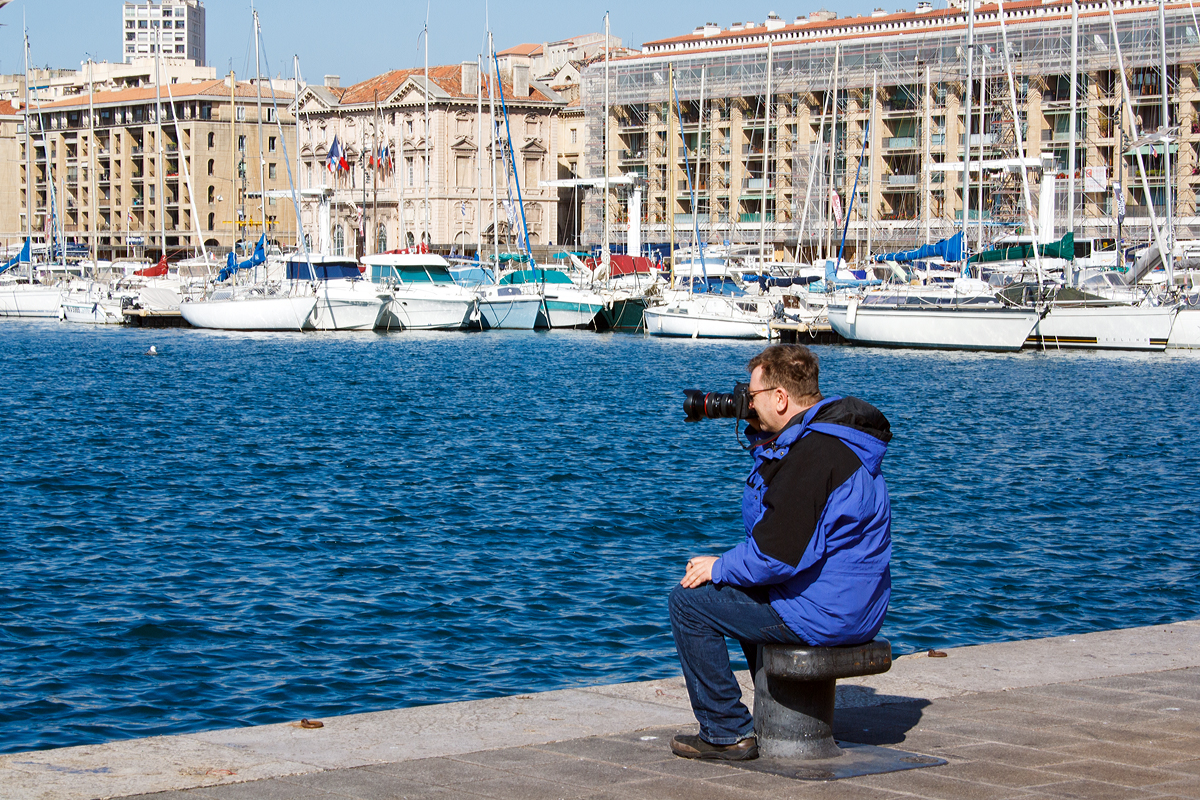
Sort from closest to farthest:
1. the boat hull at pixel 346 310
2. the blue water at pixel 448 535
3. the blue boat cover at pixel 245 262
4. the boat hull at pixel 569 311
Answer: the blue water at pixel 448 535, the boat hull at pixel 346 310, the boat hull at pixel 569 311, the blue boat cover at pixel 245 262

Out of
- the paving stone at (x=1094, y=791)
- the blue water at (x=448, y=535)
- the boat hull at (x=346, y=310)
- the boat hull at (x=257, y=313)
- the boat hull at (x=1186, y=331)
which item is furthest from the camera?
the boat hull at (x=346, y=310)

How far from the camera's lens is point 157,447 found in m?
23.5

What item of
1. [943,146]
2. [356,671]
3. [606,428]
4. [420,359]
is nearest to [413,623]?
[356,671]

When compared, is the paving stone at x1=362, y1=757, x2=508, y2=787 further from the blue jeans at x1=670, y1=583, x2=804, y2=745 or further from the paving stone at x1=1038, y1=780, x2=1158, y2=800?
the paving stone at x1=1038, y1=780, x2=1158, y2=800

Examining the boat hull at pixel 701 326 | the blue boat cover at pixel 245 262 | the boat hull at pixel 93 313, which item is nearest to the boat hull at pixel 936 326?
the boat hull at pixel 701 326

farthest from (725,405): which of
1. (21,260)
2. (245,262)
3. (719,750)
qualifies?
(21,260)

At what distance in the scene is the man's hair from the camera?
5488 mm

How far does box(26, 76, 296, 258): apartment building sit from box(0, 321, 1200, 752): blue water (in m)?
87.0

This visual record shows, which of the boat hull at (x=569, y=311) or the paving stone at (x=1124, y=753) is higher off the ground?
the boat hull at (x=569, y=311)

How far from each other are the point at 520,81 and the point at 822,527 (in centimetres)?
10317

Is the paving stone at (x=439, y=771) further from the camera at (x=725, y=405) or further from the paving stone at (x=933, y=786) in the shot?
the camera at (x=725, y=405)

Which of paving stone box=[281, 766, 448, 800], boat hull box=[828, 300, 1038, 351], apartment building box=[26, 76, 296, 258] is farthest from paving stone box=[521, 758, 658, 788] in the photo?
apartment building box=[26, 76, 296, 258]

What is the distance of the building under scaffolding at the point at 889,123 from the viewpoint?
249ft

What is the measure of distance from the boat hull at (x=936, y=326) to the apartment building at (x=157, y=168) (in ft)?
235
